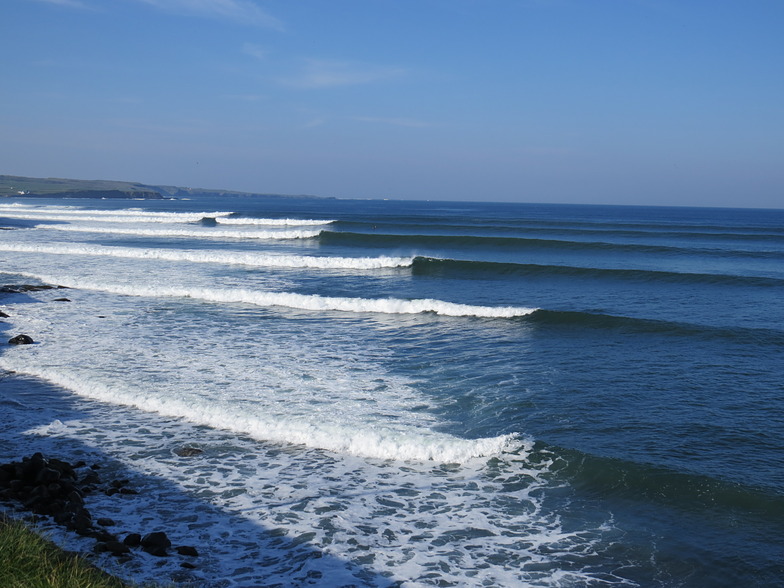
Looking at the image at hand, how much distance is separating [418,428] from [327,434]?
1.17 meters

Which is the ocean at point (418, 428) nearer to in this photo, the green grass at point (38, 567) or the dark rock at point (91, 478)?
the dark rock at point (91, 478)

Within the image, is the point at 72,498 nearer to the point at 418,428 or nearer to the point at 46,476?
the point at 46,476

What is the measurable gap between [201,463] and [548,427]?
4.31 metres

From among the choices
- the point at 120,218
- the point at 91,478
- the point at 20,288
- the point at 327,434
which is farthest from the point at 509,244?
the point at 120,218

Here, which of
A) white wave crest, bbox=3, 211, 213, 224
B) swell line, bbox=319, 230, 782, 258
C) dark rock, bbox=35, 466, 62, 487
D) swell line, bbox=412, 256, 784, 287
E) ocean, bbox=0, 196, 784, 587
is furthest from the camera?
white wave crest, bbox=3, 211, 213, 224

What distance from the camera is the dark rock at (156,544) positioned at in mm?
5062

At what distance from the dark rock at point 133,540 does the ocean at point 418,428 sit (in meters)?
0.21

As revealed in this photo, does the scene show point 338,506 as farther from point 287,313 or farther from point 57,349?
point 287,313

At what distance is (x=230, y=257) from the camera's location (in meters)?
28.8

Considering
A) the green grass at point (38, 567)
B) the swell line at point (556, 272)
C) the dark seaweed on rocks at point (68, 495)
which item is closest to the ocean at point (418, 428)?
the dark seaweed on rocks at point (68, 495)

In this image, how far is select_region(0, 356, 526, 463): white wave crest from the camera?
7398 mm

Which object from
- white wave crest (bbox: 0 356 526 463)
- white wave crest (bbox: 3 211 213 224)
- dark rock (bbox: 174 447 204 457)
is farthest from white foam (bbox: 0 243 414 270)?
white wave crest (bbox: 3 211 213 224)

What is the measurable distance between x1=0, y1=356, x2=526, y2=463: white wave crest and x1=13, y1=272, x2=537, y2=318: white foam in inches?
339

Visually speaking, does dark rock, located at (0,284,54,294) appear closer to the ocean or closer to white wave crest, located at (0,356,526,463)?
the ocean
